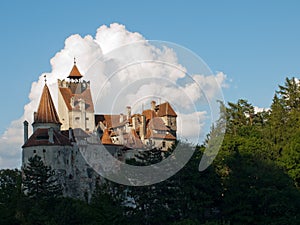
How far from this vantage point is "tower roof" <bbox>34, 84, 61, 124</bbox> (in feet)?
252

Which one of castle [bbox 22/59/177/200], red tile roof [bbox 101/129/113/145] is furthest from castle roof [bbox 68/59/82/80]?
red tile roof [bbox 101/129/113/145]

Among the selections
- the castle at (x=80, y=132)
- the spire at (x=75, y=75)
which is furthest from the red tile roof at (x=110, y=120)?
the spire at (x=75, y=75)

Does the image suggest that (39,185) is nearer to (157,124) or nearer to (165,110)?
(157,124)

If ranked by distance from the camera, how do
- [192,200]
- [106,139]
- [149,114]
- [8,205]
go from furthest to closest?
[149,114] < [106,139] < [8,205] < [192,200]

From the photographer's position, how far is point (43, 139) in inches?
2931

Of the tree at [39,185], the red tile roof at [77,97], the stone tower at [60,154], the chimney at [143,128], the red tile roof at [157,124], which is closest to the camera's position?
the tree at [39,185]

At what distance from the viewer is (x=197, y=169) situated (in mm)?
52719

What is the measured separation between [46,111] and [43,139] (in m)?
4.58

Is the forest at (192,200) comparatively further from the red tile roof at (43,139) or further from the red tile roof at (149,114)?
the red tile roof at (149,114)

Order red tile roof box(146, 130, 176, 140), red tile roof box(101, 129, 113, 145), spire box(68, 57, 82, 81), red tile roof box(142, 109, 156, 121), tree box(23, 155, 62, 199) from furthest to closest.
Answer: spire box(68, 57, 82, 81) → red tile roof box(142, 109, 156, 121) → red tile roof box(146, 130, 176, 140) → red tile roof box(101, 129, 113, 145) → tree box(23, 155, 62, 199)

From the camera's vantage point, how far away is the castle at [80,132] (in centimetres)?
7444

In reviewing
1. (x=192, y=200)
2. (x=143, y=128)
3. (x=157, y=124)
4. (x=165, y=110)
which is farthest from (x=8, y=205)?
(x=165, y=110)

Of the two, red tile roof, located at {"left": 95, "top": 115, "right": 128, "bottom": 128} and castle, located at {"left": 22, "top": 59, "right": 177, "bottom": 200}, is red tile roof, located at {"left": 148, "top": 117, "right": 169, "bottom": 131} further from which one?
red tile roof, located at {"left": 95, "top": 115, "right": 128, "bottom": 128}

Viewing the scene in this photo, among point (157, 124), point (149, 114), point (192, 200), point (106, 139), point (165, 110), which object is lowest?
point (192, 200)
